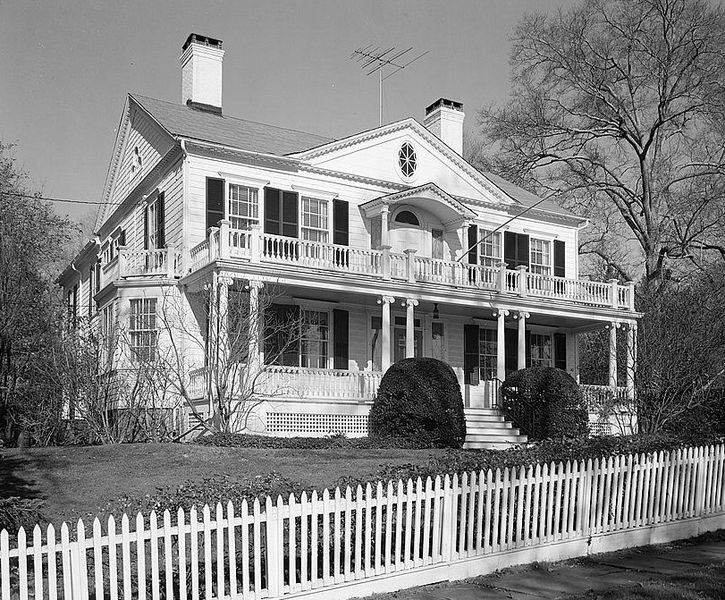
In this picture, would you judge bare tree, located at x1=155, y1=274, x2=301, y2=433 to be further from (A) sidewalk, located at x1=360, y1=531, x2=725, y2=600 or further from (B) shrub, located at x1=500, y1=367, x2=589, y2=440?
(A) sidewalk, located at x1=360, y1=531, x2=725, y2=600

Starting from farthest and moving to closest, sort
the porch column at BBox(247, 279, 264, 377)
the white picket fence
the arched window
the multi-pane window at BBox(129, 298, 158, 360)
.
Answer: the arched window < the multi-pane window at BBox(129, 298, 158, 360) < the porch column at BBox(247, 279, 264, 377) < the white picket fence

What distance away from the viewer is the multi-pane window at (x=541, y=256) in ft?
90.1

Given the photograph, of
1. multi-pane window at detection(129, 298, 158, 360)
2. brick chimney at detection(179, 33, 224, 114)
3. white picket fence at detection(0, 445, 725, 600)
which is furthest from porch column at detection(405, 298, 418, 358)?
white picket fence at detection(0, 445, 725, 600)

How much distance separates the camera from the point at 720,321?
23.6 meters

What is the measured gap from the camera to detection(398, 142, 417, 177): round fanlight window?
24812 millimetres

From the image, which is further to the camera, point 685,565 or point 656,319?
point 656,319

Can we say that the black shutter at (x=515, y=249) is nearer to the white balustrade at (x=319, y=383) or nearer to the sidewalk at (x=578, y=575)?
the white balustrade at (x=319, y=383)

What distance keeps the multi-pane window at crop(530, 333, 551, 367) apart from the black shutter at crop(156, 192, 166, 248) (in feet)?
39.2

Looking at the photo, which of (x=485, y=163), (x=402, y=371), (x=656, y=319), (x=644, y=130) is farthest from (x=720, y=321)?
(x=485, y=163)

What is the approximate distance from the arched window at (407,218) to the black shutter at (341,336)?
344 cm

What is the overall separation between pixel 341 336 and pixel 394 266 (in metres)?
2.40

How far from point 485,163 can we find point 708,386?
25534mm

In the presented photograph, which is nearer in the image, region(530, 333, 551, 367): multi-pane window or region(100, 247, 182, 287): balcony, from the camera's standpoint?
region(100, 247, 182, 287): balcony

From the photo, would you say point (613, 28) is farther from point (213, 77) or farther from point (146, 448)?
point (146, 448)
